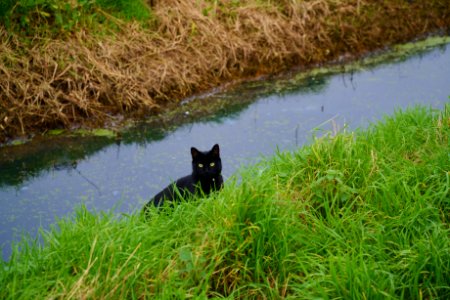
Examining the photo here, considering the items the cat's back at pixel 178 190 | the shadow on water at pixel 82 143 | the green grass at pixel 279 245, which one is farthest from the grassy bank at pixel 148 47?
the green grass at pixel 279 245

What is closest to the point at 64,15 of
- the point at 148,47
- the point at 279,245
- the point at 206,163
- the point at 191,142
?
the point at 148,47

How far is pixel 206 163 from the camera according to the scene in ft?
14.3

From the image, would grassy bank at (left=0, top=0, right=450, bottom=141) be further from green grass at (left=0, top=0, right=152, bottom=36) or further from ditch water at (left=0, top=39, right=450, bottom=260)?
ditch water at (left=0, top=39, right=450, bottom=260)

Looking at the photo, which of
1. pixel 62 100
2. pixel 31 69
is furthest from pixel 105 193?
pixel 31 69

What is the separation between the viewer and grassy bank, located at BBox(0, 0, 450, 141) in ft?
20.3

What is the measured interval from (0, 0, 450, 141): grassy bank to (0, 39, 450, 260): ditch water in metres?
0.34

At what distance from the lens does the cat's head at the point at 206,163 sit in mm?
4320

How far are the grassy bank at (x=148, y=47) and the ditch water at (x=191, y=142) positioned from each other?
1.11 feet

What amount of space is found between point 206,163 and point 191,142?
162 cm

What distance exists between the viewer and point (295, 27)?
313 inches

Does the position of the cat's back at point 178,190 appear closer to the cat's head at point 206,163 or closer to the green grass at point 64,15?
the cat's head at point 206,163

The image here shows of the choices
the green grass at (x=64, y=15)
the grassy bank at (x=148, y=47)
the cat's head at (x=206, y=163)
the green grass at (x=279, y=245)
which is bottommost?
the green grass at (x=279, y=245)

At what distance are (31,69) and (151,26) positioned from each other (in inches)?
65.9

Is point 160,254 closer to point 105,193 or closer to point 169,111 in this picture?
point 105,193
